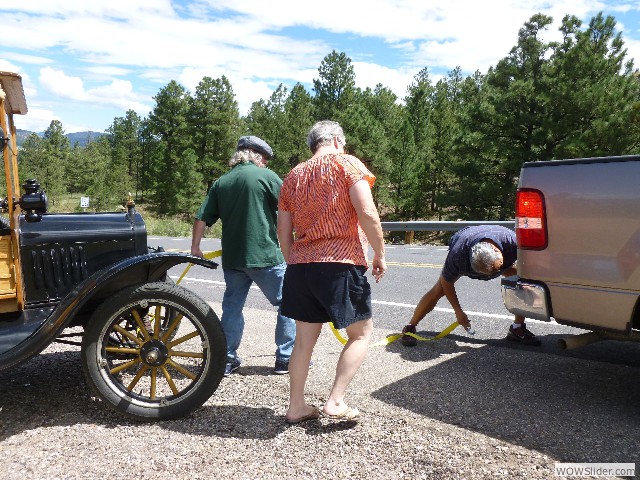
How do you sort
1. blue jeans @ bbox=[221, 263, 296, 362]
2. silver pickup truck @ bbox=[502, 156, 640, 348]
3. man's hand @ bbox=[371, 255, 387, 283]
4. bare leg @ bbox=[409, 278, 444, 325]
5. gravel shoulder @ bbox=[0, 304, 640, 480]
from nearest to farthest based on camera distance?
gravel shoulder @ bbox=[0, 304, 640, 480], silver pickup truck @ bbox=[502, 156, 640, 348], man's hand @ bbox=[371, 255, 387, 283], blue jeans @ bbox=[221, 263, 296, 362], bare leg @ bbox=[409, 278, 444, 325]

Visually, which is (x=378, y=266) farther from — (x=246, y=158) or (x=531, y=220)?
(x=246, y=158)

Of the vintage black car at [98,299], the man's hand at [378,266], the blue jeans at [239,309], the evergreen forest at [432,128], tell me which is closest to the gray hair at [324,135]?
the man's hand at [378,266]

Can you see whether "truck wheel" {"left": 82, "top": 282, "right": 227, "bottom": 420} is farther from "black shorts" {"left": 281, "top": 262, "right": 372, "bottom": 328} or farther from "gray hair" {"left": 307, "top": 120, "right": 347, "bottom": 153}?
"gray hair" {"left": 307, "top": 120, "right": 347, "bottom": 153}

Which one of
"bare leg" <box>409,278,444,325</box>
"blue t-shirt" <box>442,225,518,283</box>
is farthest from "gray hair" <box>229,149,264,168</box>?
"bare leg" <box>409,278,444,325</box>

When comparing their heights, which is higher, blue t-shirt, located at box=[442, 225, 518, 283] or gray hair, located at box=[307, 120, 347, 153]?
gray hair, located at box=[307, 120, 347, 153]

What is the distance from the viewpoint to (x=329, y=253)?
312 cm

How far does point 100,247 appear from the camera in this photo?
13.1 feet

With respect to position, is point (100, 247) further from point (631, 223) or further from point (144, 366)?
point (631, 223)

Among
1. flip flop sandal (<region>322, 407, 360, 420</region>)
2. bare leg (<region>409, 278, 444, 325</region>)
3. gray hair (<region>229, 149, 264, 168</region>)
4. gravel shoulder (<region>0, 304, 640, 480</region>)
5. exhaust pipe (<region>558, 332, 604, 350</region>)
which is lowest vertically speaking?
gravel shoulder (<region>0, 304, 640, 480</region>)

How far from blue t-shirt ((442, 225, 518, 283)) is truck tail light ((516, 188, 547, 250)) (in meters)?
0.91

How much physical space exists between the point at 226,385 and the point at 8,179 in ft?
6.93

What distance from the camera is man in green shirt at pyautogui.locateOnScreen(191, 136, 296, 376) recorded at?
411 centimetres

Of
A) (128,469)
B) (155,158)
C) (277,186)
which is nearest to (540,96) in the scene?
(277,186)

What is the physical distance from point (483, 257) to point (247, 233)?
72.8 inches
